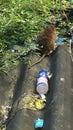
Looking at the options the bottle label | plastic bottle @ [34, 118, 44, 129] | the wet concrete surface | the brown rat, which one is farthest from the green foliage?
plastic bottle @ [34, 118, 44, 129]

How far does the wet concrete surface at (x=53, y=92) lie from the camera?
2631 millimetres

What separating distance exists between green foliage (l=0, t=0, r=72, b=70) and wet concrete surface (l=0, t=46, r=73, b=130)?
0.19m

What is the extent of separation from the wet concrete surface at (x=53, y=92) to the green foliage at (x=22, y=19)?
194 millimetres

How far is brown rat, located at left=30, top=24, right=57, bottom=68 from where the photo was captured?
349cm

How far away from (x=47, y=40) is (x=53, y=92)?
871 millimetres

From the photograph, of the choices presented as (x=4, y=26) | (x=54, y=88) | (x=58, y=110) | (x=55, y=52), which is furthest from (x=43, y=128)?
(x=4, y=26)

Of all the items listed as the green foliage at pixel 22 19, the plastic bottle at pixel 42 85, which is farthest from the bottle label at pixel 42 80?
the green foliage at pixel 22 19

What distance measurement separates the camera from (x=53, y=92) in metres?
2.90

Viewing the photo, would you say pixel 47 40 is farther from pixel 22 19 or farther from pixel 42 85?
pixel 42 85

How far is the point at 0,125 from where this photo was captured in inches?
109

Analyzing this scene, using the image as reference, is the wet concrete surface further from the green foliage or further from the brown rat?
the green foliage

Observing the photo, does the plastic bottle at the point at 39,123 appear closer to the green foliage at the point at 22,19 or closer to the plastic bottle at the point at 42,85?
the plastic bottle at the point at 42,85

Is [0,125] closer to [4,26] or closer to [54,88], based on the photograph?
[54,88]

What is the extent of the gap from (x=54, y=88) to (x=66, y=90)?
0.32ft
